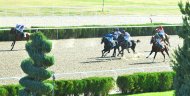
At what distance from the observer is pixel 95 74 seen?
763 inches

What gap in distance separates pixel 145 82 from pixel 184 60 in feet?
24.7

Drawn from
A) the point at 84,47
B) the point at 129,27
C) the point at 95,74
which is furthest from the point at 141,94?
the point at 129,27

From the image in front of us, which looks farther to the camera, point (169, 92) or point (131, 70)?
point (131, 70)

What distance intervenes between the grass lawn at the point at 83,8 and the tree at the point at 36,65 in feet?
76.6

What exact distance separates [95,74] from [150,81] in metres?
2.74

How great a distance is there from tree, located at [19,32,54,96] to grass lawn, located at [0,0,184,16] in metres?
23.4

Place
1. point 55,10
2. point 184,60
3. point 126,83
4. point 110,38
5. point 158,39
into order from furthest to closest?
point 55,10 → point 110,38 → point 158,39 → point 126,83 → point 184,60

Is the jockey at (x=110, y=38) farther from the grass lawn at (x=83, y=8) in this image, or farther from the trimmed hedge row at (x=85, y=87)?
the grass lawn at (x=83, y=8)

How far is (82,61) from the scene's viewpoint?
22438mm

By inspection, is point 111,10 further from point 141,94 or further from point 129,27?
point 141,94

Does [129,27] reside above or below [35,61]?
below

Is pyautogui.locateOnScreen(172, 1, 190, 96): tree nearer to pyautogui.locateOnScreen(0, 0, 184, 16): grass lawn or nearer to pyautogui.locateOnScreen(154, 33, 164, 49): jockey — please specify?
pyautogui.locateOnScreen(154, 33, 164, 49): jockey

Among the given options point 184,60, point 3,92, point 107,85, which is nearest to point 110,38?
point 107,85

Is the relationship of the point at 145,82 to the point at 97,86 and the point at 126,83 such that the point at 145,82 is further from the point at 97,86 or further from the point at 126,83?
the point at 97,86
